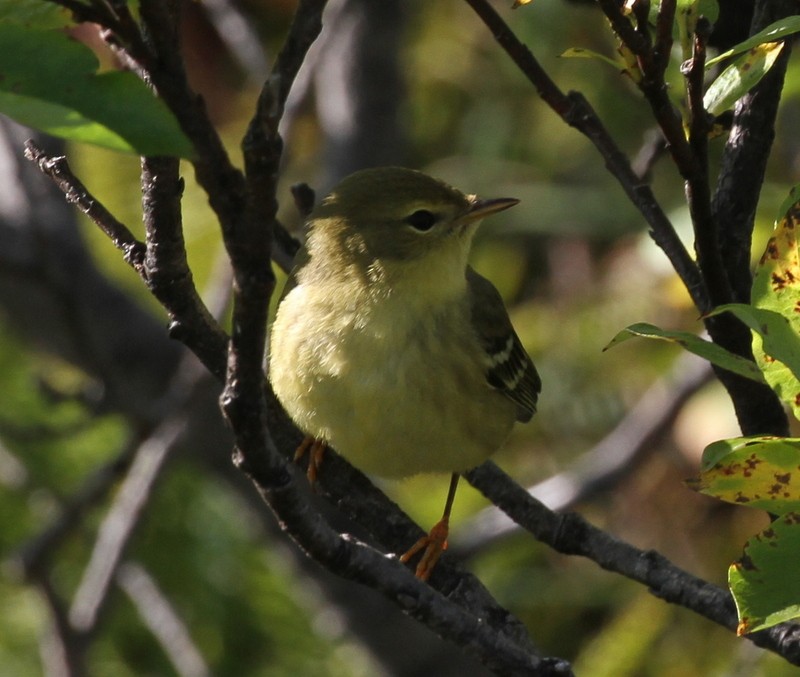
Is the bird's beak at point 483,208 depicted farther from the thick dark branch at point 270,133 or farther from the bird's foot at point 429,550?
the thick dark branch at point 270,133

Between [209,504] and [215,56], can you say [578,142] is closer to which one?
[215,56]

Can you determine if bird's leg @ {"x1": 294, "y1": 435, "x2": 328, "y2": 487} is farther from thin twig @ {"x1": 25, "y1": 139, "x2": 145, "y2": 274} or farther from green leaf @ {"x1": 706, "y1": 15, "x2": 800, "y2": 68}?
green leaf @ {"x1": 706, "y1": 15, "x2": 800, "y2": 68}

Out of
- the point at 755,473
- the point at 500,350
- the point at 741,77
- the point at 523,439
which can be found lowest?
the point at 523,439

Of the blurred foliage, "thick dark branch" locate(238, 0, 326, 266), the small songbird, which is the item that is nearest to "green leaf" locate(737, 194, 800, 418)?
"thick dark branch" locate(238, 0, 326, 266)

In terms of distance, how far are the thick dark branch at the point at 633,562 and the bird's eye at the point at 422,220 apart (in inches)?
26.2

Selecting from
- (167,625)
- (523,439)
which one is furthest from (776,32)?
(523,439)

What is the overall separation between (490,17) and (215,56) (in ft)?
13.2

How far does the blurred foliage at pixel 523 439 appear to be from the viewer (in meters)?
4.23

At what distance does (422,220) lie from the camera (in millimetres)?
2646

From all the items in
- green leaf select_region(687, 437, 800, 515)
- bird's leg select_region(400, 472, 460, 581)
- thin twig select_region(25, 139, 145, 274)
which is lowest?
bird's leg select_region(400, 472, 460, 581)

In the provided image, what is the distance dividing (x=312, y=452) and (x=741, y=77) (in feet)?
4.33

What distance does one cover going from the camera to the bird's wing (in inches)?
105

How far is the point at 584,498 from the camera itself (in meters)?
3.49

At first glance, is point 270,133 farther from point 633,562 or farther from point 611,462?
point 611,462
